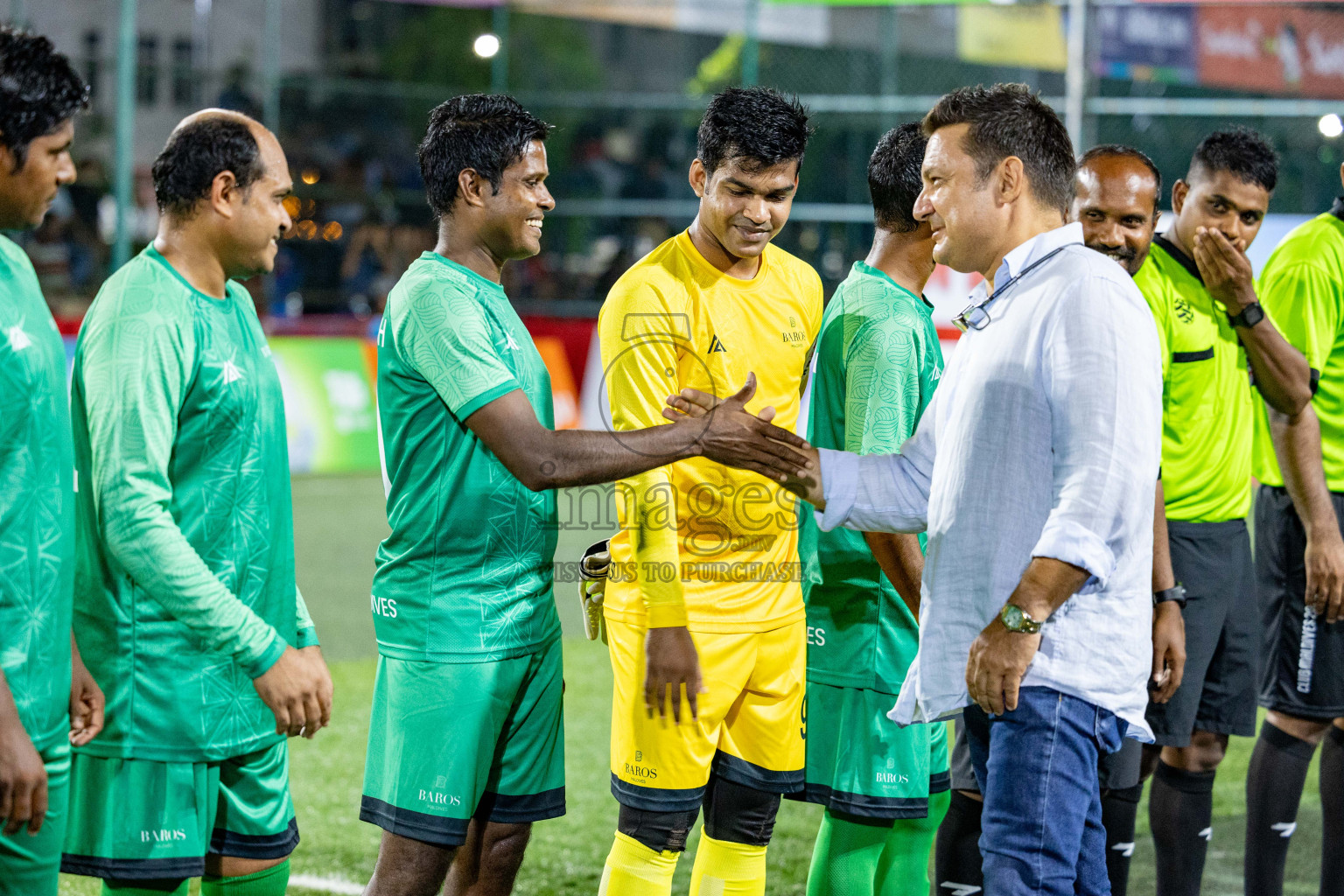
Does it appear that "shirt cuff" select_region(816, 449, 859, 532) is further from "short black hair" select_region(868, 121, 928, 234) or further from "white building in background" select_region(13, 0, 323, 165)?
"white building in background" select_region(13, 0, 323, 165)

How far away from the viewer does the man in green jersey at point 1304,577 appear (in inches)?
168

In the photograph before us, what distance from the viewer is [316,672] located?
293cm

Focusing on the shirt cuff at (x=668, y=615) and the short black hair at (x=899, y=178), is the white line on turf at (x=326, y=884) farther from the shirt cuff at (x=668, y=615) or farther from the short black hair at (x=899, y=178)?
the short black hair at (x=899, y=178)

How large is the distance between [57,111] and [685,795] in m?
2.03

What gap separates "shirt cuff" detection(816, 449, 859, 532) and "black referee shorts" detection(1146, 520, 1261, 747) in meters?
1.47

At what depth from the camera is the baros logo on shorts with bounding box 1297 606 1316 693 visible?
439 cm

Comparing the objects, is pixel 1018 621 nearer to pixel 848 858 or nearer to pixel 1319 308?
pixel 848 858

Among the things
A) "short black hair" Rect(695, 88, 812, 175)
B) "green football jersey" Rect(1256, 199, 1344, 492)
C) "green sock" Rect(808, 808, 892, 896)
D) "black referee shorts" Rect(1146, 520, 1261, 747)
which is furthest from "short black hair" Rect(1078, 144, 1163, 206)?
"green sock" Rect(808, 808, 892, 896)

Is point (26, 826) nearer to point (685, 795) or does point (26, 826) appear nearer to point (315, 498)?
point (685, 795)

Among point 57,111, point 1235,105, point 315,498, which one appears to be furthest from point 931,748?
point 1235,105

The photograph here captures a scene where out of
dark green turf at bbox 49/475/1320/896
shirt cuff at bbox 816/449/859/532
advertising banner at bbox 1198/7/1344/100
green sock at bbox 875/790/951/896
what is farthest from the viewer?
advertising banner at bbox 1198/7/1344/100

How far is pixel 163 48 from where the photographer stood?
26.3 meters

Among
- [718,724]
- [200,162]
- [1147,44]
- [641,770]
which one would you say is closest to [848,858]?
[718,724]

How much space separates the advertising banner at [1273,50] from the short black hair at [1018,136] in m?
13.9
